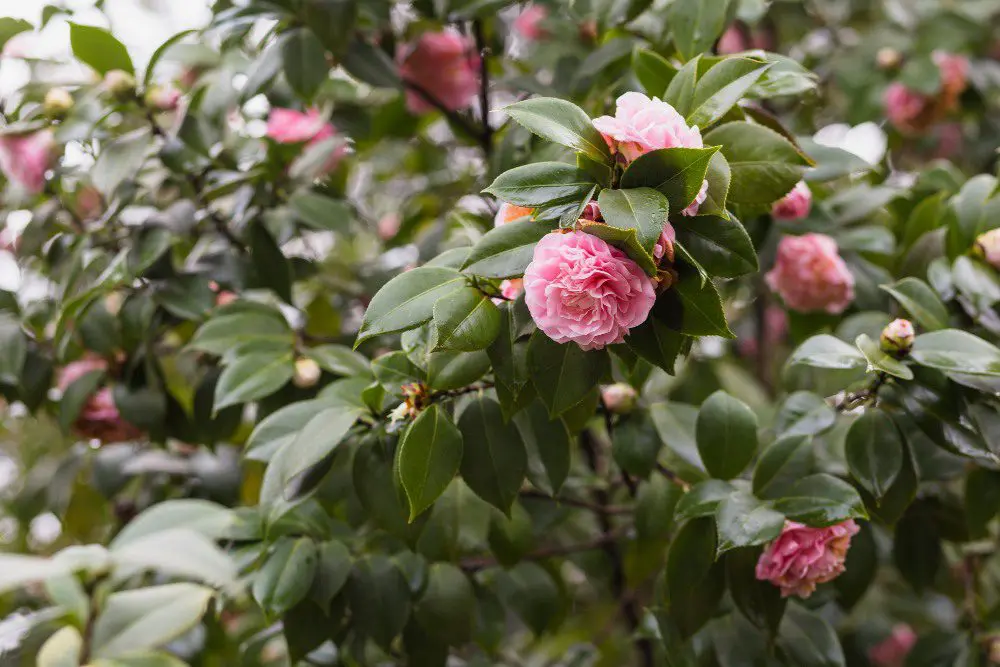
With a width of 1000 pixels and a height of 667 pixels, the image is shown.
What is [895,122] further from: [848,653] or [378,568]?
[378,568]

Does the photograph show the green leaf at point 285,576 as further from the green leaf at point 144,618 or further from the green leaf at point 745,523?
the green leaf at point 745,523

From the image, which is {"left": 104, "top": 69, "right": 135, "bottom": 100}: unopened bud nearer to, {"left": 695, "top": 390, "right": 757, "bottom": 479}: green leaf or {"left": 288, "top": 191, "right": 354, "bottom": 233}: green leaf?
{"left": 288, "top": 191, "right": 354, "bottom": 233}: green leaf

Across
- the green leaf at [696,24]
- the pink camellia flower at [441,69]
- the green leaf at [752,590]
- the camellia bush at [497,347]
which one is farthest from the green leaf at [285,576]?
the pink camellia flower at [441,69]

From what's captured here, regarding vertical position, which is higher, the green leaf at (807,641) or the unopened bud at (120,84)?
the unopened bud at (120,84)

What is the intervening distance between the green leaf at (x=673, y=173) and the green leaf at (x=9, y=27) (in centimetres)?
84

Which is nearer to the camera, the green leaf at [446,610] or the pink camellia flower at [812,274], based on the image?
the green leaf at [446,610]

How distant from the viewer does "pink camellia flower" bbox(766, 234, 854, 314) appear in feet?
3.23

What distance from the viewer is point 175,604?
51cm

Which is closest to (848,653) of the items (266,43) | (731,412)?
(731,412)

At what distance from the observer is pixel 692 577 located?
750 millimetres

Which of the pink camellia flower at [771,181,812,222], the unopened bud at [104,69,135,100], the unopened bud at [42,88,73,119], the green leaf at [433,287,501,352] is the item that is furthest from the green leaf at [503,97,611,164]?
the unopened bud at [42,88,73,119]

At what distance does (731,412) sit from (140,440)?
2.65 feet

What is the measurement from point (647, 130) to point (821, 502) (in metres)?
0.34

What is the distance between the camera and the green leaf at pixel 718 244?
0.62 meters
